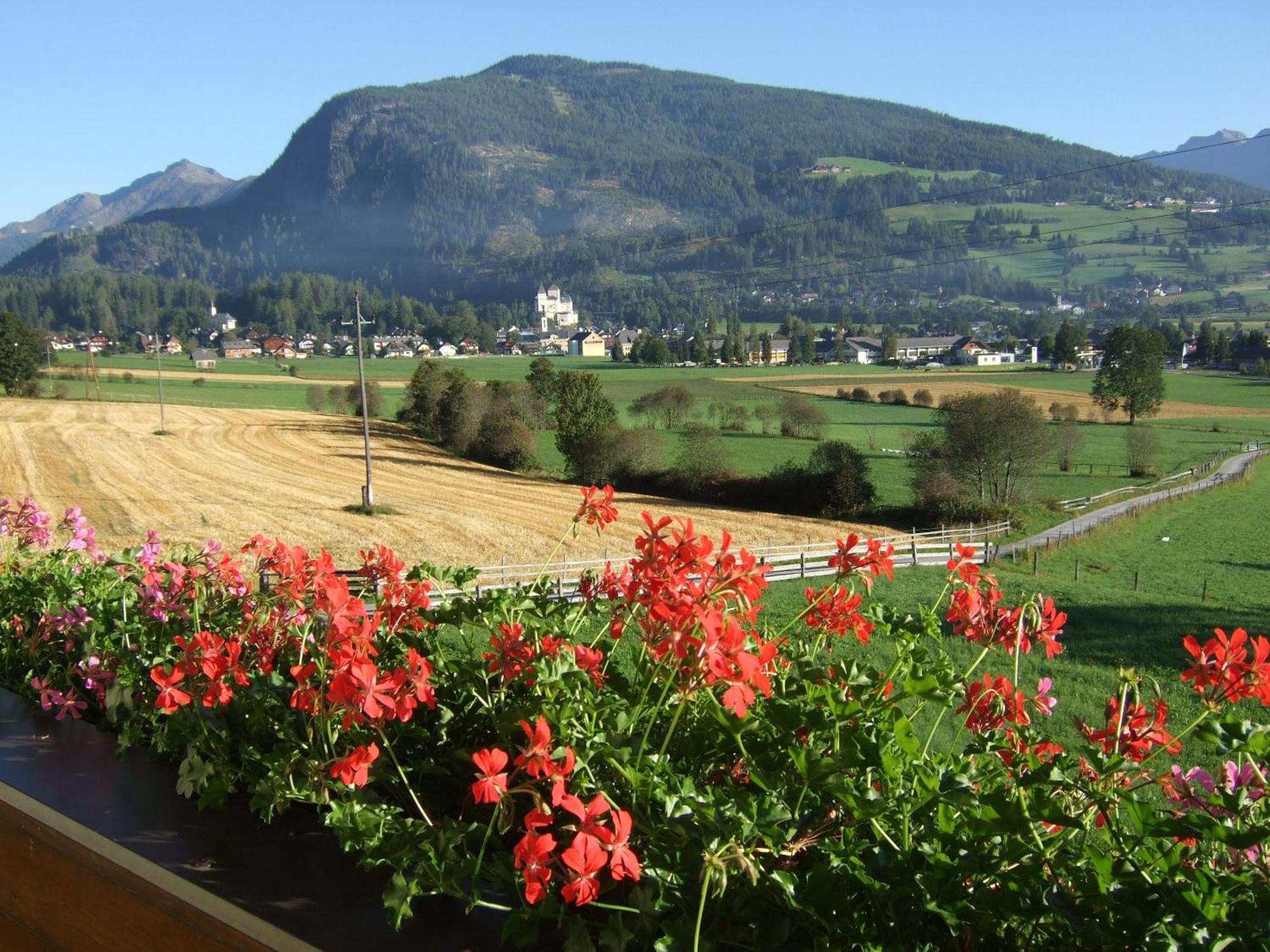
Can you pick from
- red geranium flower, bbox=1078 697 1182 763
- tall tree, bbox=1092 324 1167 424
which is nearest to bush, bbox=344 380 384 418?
tall tree, bbox=1092 324 1167 424

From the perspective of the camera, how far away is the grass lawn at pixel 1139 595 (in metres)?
9.34

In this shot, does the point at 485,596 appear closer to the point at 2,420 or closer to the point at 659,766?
the point at 659,766

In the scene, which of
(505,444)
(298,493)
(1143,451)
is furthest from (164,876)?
(1143,451)

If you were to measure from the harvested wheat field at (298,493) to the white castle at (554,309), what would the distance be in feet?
179

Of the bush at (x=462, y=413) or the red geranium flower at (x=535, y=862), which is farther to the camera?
the bush at (x=462, y=413)

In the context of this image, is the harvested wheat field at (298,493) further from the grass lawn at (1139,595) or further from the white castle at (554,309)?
the white castle at (554,309)

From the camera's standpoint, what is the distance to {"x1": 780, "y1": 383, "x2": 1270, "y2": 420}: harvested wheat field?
54.8 metres

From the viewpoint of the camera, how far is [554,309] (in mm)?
103938

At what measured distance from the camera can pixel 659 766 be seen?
3.64ft

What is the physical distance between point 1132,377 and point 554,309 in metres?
63.7

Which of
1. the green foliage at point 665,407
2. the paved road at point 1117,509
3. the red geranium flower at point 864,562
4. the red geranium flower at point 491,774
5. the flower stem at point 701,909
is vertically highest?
the red geranium flower at point 864,562

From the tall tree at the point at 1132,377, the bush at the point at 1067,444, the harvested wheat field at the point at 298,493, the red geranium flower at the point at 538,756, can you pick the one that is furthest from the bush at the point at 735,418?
the red geranium flower at the point at 538,756

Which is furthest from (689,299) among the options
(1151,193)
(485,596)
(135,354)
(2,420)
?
(485,596)

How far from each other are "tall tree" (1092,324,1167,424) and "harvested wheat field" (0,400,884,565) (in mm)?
29577
